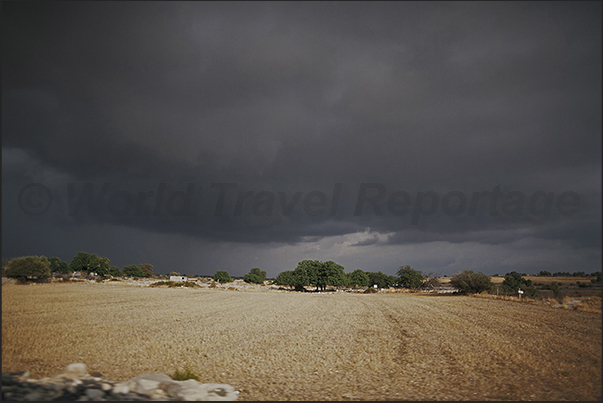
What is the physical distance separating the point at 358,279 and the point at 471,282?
83239 millimetres

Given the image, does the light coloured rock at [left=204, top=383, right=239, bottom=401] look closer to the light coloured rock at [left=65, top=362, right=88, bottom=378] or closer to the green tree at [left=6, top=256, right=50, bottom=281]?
the light coloured rock at [left=65, top=362, right=88, bottom=378]

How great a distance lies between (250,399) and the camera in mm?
8344

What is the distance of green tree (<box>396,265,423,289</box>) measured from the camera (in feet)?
369

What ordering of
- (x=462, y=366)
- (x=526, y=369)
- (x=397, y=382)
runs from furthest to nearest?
(x=462, y=366)
(x=526, y=369)
(x=397, y=382)

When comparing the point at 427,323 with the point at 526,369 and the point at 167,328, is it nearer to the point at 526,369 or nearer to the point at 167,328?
the point at 526,369

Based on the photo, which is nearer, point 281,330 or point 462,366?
point 462,366

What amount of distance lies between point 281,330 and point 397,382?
11283 mm

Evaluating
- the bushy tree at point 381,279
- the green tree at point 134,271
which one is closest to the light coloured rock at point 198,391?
the bushy tree at point 381,279

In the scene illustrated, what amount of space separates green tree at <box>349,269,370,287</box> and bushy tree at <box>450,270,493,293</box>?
75.8 m

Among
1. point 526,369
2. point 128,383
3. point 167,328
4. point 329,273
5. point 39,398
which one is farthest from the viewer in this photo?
point 329,273

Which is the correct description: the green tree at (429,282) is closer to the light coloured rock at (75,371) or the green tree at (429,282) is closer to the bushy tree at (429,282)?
the bushy tree at (429,282)

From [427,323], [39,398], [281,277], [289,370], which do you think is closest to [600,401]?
[289,370]

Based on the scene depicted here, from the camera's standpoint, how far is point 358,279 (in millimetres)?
153250

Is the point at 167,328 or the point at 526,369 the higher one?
the point at 526,369
